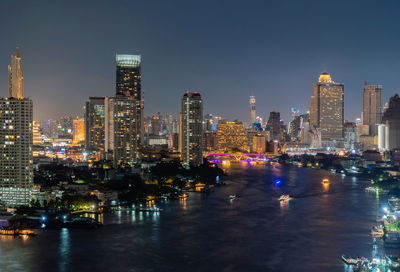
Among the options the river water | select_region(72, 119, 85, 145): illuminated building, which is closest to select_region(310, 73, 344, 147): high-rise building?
select_region(72, 119, 85, 145): illuminated building

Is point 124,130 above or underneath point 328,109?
underneath

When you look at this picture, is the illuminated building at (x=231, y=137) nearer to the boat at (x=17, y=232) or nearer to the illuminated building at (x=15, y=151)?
the illuminated building at (x=15, y=151)

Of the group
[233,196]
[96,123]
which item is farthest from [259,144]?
[233,196]

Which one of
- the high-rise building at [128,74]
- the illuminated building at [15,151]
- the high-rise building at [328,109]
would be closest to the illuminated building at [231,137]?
the high-rise building at [328,109]

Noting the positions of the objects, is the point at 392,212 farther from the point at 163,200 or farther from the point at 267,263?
the point at 163,200

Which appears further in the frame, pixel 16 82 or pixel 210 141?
pixel 210 141

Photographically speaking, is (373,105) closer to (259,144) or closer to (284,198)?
(259,144)

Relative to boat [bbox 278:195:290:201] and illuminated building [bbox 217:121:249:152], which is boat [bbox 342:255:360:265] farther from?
illuminated building [bbox 217:121:249:152]
